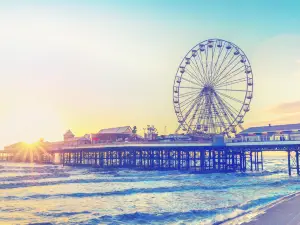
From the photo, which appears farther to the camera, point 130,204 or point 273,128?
point 273,128

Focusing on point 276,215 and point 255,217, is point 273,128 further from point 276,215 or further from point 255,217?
point 255,217

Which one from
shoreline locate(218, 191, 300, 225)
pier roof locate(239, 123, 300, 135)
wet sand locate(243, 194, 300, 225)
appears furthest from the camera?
pier roof locate(239, 123, 300, 135)

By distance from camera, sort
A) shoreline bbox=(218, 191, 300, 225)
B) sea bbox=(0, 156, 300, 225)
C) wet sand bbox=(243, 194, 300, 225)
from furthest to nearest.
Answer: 1. sea bbox=(0, 156, 300, 225)
2. shoreline bbox=(218, 191, 300, 225)
3. wet sand bbox=(243, 194, 300, 225)

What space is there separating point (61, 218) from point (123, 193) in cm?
1004

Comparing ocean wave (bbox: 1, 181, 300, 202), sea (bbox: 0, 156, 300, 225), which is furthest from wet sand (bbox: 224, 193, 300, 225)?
ocean wave (bbox: 1, 181, 300, 202)

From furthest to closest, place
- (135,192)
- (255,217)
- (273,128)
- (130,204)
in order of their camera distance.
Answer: (273,128)
(135,192)
(130,204)
(255,217)

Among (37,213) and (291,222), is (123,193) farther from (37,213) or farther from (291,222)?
(291,222)

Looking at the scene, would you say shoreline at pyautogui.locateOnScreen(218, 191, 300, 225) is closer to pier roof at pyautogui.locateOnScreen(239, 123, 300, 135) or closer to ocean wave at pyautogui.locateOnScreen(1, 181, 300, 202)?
ocean wave at pyautogui.locateOnScreen(1, 181, 300, 202)

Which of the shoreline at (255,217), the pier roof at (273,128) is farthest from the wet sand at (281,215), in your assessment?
the pier roof at (273,128)

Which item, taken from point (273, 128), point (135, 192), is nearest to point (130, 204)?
point (135, 192)

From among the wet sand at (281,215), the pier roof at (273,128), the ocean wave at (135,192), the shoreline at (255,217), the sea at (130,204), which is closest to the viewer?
the wet sand at (281,215)

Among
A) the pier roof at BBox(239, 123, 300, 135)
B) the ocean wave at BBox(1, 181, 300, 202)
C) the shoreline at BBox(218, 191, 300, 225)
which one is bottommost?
the ocean wave at BBox(1, 181, 300, 202)

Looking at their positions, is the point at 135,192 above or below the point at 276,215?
below

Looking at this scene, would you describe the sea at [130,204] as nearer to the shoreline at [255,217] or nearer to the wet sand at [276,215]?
the shoreline at [255,217]
